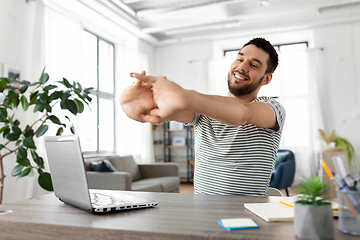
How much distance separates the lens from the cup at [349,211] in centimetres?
70

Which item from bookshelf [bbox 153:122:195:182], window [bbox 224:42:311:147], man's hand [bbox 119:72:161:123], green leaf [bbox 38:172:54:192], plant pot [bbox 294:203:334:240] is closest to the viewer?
plant pot [bbox 294:203:334:240]

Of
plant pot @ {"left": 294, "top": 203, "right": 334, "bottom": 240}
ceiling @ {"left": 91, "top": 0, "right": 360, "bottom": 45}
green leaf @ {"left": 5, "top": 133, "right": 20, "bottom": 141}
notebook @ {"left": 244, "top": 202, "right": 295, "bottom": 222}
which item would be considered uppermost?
ceiling @ {"left": 91, "top": 0, "right": 360, "bottom": 45}

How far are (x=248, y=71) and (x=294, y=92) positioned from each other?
5673mm

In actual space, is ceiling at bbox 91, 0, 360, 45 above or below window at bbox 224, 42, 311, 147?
above

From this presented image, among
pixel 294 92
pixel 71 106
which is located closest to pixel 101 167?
pixel 71 106

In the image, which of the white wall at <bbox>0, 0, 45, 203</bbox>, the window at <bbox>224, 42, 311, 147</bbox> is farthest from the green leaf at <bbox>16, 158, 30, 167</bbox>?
the window at <bbox>224, 42, 311, 147</bbox>

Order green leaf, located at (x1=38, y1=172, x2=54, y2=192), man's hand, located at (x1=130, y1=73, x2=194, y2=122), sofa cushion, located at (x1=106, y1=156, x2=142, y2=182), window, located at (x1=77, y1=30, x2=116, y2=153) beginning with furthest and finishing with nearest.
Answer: window, located at (x1=77, y1=30, x2=116, y2=153) < sofa cushion, located at (x1=106, y1=156, x2=142, y2=182) < green leaf, located at (x1=38, y1=172, x2=54, y2=192) < man's hand, located at (x1=130, y1=73, x2=194, y2=122)

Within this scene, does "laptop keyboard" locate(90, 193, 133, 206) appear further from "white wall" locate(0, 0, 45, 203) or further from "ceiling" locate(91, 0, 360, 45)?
"ceiling" locate(91, 0, 360, 45)

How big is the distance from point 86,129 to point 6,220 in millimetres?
4950

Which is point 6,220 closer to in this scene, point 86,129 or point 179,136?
point 86,129

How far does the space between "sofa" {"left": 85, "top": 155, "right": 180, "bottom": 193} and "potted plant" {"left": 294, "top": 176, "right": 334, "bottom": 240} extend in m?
3.45

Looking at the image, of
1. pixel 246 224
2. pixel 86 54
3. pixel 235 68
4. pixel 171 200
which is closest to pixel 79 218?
pixel 171 200

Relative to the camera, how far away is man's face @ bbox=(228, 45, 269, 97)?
1.53m

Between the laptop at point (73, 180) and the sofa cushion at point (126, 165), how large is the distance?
13.1 ft
